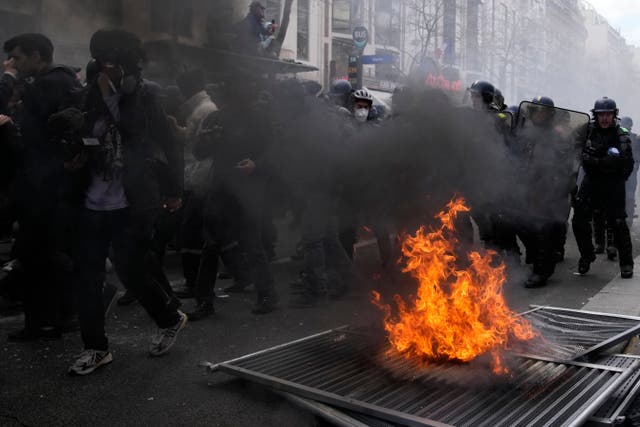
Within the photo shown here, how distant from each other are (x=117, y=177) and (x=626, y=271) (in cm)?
496

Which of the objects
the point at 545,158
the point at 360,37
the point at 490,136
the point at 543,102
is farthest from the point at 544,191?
the point at 360,37

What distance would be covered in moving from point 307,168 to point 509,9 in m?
16.0

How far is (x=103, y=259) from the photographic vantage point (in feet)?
11.8

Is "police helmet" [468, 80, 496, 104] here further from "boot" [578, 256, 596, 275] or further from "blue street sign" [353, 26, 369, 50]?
"blue street sign" [353, 26, 369, 50]

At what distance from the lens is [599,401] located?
8.87ft

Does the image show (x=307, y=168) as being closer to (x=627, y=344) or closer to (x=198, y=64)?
(x=198, y=64)

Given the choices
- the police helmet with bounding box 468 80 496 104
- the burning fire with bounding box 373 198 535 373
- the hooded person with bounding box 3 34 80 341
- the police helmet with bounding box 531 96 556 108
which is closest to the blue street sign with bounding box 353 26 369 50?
the police helmet with bounding box 531 96 556 108

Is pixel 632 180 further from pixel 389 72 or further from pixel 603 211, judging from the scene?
pixel 389 72

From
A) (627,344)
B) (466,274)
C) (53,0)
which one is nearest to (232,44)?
(53,0)

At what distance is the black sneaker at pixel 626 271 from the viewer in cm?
633

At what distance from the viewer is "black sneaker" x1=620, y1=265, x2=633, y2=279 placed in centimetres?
633

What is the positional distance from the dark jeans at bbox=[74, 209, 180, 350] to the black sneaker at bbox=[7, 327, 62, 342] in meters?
0.70

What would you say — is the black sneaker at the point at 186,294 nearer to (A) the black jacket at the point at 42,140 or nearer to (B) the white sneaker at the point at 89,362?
(A) the black jacket at the point at 42,140

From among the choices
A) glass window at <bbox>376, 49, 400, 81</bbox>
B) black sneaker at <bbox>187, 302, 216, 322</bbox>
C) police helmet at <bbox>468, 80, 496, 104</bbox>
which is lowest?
black sneaker at <bbox>187, 302, 216, 322</bbox>
